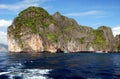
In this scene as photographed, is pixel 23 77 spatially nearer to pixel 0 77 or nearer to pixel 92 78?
pixel 0 77

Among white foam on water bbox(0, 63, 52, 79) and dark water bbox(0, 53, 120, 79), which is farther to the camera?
dark water bbox(0, 53, 120, 79)

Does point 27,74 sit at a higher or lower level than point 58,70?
lower

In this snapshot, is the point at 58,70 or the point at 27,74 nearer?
the point at 27,74

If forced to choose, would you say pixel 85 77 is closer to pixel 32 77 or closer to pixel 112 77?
A: pixel 112 77

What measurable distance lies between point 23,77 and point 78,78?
1457cm

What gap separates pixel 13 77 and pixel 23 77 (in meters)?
2.71

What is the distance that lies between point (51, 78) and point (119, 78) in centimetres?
1809

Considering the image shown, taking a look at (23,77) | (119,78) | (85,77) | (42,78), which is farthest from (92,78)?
(23,77)

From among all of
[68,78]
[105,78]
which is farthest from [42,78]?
[105,78]

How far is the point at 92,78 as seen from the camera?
2689 inches

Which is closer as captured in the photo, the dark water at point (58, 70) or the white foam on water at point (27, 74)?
the white foam on water at point (27, 74)

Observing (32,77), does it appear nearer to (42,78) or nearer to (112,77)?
(42,78)

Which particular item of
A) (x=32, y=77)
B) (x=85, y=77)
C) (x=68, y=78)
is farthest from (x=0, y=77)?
(x=85, y=77)

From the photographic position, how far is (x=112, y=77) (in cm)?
7162
